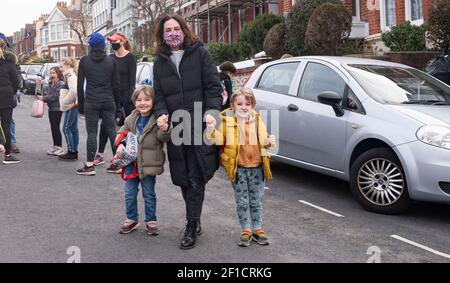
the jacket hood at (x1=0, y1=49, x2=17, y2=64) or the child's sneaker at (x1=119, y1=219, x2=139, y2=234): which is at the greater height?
the jacket hood at (x1=0, y1=49, x2=17, y2=64)

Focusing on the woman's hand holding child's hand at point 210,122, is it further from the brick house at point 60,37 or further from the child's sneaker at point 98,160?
the brick house at point 60,37

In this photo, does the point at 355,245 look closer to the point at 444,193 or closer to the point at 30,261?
the point at 444,193

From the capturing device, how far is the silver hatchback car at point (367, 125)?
18.0 ft

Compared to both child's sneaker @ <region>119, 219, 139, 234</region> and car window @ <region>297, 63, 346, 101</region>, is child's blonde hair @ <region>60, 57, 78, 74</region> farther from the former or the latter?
child's sneaker @ <region>119, 219, 139, 234</region>

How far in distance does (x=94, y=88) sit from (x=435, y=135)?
4.45 metres

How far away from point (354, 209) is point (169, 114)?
251cm

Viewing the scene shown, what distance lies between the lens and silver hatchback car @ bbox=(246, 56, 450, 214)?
550 centimetres

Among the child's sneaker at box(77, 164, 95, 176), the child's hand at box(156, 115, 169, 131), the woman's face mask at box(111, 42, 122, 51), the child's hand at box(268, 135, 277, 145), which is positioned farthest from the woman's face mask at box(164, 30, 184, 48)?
the woman's face mask at box(111, 42, 122, 51)

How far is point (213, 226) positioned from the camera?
5.43m

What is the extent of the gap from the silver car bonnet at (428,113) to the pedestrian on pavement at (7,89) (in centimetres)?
561

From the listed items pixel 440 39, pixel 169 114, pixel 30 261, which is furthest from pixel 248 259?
pixel 440 39

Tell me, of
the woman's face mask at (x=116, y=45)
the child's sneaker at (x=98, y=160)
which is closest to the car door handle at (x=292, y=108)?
the woman's face mask at (x=116, y=45)

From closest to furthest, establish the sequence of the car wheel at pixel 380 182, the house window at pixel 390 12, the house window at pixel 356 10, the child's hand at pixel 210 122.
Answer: the child's hand at pixel 210 122, the car wheel at pixel 380 182, the house window at pixel 390 12, the house window at pixel 356 10

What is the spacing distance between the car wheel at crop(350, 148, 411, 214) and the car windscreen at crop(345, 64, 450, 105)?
699 millimetres
